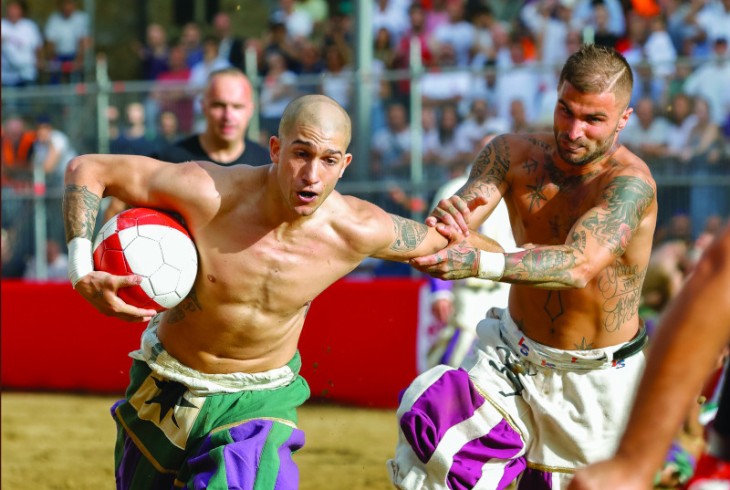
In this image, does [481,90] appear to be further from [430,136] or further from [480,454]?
[480,454]

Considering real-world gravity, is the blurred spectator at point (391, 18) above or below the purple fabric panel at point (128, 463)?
above

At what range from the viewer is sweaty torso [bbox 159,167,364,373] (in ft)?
14.3

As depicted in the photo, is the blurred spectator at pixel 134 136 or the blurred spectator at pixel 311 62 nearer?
the blurred spectator at pixel 134 136

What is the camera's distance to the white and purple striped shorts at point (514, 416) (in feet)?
15.3

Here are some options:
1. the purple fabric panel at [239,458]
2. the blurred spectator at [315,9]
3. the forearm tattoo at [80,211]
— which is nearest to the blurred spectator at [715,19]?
the blurred spectator at [315,9]

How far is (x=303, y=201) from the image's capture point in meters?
4.20

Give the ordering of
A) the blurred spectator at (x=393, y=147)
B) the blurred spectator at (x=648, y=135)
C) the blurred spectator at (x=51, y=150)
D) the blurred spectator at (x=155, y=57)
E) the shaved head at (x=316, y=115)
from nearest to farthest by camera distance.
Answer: the shaved head at (x=316, y=115)
the blurred spectator at (x=648, y=135)
the blurred spectator at (x=393, y=147)
the blurred spectator at (x=51, y=150)
the blurred spectator at (x=155, y=57)

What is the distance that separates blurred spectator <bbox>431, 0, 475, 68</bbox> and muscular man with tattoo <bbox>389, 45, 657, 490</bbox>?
7462 mm

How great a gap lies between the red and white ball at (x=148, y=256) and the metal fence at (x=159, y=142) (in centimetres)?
605

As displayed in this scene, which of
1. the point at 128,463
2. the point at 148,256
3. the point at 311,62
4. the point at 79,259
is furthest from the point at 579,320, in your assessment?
the point at 311,62

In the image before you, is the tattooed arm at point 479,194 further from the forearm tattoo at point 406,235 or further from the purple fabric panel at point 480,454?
the purple fabric panel at point 480,454

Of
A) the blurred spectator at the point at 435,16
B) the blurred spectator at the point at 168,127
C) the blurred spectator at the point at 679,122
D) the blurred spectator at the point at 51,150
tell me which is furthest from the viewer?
the blurred spectator at the point at 435,16

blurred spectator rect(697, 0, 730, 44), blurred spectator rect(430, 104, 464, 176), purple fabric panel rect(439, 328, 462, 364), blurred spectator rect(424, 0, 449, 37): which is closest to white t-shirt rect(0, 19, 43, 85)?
blurred spectator rect(424, 0, 449, 37)

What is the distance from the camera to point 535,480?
4.89 m
